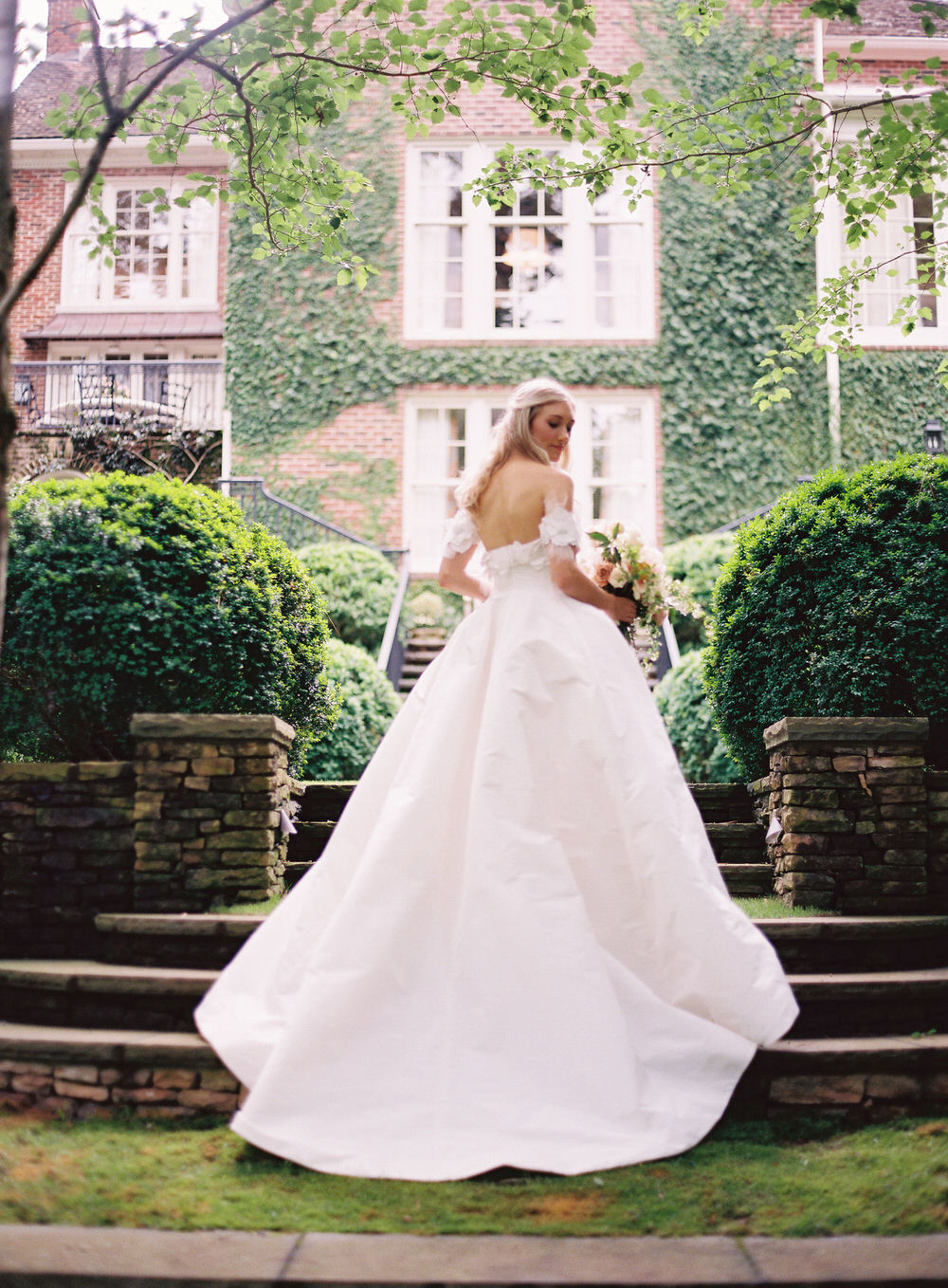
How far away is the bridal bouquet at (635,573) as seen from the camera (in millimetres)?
4285

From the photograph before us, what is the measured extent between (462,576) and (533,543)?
16.7 inches

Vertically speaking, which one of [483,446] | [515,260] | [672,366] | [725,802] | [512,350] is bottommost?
[725,802]

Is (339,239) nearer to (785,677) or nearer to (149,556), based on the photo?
(149,556)

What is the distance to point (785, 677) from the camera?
508 cm

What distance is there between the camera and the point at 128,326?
1769cm

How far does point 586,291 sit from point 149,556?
1062 centimetres

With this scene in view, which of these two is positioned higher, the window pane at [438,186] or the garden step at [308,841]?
the window pane at [438,186]

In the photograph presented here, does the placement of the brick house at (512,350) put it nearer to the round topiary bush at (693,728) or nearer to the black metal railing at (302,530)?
the black metal railing at (302,530)

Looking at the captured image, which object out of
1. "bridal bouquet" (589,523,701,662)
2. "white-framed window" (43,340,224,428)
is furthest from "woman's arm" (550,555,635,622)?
"white-framed window" (43,340,224,428)

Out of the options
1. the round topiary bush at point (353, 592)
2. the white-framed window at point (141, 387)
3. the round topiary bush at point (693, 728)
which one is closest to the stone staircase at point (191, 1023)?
the round topiary bush at point (693, 728)

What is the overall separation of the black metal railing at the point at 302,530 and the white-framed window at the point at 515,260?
3018mm

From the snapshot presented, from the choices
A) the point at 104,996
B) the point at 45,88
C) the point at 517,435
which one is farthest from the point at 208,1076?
the point at 45,88

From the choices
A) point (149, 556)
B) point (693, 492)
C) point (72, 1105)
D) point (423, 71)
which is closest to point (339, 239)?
point (423, 71)

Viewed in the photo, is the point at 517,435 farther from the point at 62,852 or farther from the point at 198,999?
the point at 62,852
